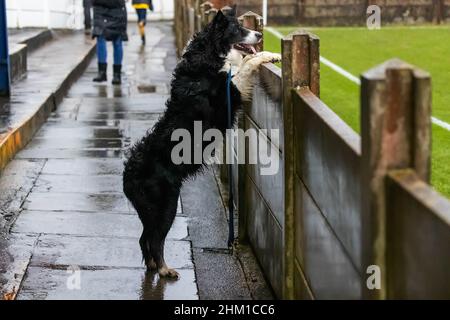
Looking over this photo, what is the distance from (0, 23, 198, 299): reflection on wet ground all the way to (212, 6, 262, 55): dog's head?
1.52m

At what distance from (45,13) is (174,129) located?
18.1 metres

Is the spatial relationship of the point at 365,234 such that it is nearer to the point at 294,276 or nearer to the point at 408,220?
the point at 408,220

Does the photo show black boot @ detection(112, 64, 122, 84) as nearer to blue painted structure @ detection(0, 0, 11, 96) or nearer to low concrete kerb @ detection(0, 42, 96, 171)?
low concrete kerb @ detection(0, 42, 96, 171)

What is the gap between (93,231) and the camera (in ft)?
23.7

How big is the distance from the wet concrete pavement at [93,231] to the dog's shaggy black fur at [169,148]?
0.33 metres

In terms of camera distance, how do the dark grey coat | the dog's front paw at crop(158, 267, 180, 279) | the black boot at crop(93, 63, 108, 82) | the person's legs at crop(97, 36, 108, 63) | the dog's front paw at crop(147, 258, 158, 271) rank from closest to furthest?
the dog's front paw at crop(158, 267, 180, 279), the dog's front paw at crop(147, 258, 158, 271), the dark grey coat, the person's legs at crop(97, 36, 108, 63), the black boot at crop(93, 63, 108, 82)

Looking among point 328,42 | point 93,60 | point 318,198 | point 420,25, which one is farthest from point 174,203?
point 420,25

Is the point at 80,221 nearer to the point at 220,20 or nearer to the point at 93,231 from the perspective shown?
the point at 93,231

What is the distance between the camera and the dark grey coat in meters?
15.3

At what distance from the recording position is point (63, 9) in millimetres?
25531

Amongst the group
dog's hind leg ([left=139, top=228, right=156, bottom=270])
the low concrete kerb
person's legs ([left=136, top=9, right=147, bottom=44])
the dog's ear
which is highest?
the dog's ear

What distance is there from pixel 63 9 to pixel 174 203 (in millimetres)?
20080

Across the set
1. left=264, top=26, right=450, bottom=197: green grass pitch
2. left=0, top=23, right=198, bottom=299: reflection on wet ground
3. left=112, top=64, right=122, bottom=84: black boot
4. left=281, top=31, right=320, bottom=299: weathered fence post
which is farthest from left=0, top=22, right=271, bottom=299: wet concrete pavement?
left=112, top=64, right=122, bottom=84: black boot

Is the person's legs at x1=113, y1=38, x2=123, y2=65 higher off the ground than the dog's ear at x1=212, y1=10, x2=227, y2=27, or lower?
lower
